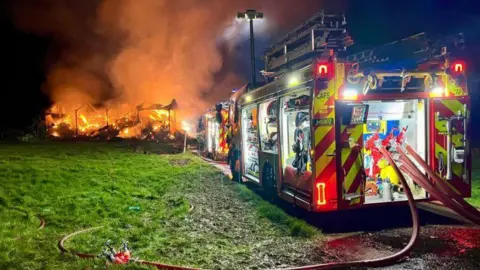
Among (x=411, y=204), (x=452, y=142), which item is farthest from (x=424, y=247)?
(x=452, y=142)

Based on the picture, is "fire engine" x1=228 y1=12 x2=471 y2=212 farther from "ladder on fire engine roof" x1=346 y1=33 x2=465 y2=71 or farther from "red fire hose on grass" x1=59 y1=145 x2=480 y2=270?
"red fire hose on grass" x1=59 y1=145 x2=480 y2=270

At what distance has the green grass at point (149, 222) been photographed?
5012 millimetres

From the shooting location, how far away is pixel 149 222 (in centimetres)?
690

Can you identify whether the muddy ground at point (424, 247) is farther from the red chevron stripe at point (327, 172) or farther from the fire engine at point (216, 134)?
the fire engine at point (216, 134)

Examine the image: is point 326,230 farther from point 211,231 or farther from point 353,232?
point 211,231

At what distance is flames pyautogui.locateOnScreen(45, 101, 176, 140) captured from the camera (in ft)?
127

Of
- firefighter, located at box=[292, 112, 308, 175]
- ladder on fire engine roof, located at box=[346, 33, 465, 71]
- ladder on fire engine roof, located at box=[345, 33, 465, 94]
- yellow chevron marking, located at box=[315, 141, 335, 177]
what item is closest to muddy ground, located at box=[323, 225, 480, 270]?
yellow chevron marking, located at box=[315, 141, 335, 177]

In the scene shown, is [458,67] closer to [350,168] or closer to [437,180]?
[437,180]

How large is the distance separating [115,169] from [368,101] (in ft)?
32.8

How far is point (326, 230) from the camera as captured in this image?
20.5ft

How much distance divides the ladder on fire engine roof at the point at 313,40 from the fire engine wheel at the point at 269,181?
2154 mm

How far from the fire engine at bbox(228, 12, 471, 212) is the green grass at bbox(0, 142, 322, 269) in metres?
0.84

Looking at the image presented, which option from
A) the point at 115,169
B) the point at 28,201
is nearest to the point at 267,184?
the point at 28,201

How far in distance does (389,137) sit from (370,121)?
381mm
